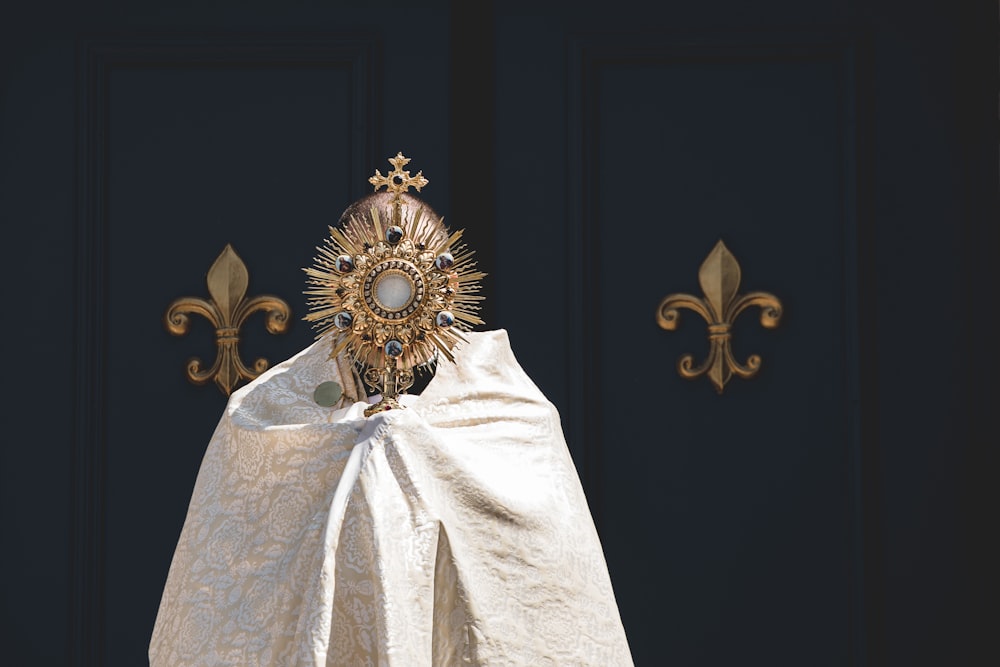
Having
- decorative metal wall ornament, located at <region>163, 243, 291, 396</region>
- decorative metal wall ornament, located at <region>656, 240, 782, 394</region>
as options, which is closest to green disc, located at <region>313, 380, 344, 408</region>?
decorative metal wall ornament, located at <region>163, 243, 291, 396</region>

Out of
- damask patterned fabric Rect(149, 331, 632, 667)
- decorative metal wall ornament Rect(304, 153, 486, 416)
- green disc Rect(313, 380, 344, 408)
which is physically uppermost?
decorative metal wall ornament Rect(304, 153, 486, 416)

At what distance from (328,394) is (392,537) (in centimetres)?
39

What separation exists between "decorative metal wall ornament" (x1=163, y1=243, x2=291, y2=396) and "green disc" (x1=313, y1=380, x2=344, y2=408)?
109 cm

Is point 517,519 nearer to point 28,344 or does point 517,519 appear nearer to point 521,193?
Answer: point 521,193

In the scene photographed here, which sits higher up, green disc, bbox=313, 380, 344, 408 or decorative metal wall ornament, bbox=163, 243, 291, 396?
decorative metal wall ornament, bbox=163, 243, 291, 396

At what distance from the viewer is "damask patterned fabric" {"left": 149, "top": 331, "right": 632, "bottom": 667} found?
7.77 ft

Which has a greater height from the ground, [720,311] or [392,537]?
[720,311]

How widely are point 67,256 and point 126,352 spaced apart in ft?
1.03

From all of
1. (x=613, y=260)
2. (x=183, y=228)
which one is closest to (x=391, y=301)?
(x=613, y=260)

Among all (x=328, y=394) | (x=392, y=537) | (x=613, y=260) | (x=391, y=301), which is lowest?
(x=392, y=537)

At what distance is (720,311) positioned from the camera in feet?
12.1

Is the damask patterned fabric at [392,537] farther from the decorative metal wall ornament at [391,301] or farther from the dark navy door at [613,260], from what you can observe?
the dark navy door at [613,260]

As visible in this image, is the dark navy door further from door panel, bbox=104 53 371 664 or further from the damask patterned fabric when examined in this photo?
the damask patterned fabric

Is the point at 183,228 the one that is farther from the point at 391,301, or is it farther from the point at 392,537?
the point at 392,537
